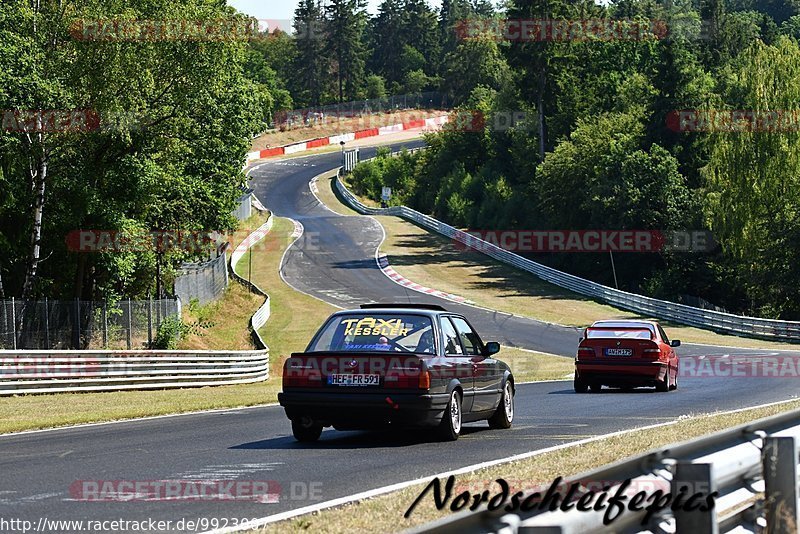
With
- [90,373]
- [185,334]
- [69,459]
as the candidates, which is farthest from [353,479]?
[185,334]

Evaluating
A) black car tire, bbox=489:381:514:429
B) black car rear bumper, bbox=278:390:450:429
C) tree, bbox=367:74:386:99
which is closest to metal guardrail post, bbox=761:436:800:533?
black car rear bumper, bbox=278:390:450:429

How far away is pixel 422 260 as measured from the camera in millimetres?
72312

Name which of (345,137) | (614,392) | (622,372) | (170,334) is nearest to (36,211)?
(170,334)

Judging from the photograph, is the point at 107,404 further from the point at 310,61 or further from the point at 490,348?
the point at 310,61

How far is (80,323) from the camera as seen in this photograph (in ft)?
110

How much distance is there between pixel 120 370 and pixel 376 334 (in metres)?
16.9

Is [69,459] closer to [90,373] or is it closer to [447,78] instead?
[90,373]

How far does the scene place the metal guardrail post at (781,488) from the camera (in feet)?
21.4

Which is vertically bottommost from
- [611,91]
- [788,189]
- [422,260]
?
[422,260]

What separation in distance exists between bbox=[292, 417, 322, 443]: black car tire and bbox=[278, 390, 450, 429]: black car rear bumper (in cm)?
23

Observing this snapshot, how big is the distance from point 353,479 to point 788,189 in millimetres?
58338

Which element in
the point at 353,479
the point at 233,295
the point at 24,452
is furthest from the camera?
the point at 233,295

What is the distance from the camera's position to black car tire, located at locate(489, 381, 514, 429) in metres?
14.9

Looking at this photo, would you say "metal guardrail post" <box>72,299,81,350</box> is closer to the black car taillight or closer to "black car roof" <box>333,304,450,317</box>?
"black car roof" <box>333,304,450,317</box>
